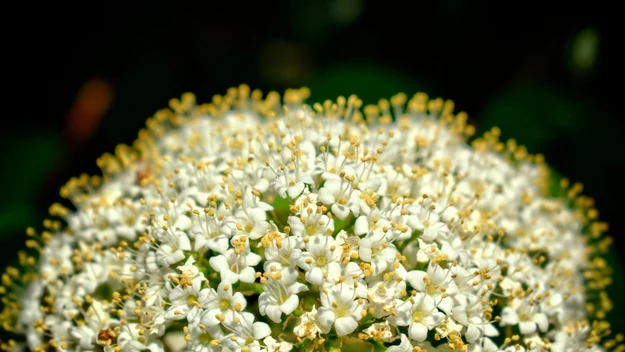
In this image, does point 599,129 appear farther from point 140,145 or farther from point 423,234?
point 140,145

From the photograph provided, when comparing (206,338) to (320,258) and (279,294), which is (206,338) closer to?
(279,294)

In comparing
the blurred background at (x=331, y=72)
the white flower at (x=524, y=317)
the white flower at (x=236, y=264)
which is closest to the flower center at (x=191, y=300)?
the white flower at (x=236, y=264)

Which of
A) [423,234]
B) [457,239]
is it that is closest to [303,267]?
[423,234]

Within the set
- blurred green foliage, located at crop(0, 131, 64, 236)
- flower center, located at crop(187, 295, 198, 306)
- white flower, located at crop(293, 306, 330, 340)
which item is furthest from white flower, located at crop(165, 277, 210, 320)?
blurred green foliage, located at crop(0, 131, 64, 236)

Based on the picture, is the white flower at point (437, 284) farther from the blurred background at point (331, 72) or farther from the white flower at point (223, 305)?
the blurred background at point (331, 72)

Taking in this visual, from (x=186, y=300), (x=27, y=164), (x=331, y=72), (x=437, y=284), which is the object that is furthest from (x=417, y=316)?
(x=27, y=164)

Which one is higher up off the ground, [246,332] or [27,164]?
[27,164]

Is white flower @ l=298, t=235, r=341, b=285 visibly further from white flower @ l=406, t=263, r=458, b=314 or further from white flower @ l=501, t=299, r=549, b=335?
white flower @ l=501, t=299, r=549, b=335
